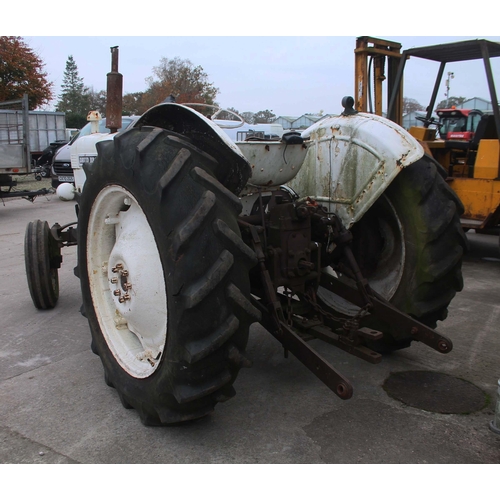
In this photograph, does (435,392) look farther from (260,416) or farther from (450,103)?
(450,103)

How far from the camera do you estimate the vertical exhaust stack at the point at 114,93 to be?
14.4 ft

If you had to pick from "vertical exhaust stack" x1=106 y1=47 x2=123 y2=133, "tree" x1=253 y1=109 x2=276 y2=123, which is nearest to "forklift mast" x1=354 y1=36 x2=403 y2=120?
"vertical exhaust stack" x1=106 y1=47 x2=123 y2=133

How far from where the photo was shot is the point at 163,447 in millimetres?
2686

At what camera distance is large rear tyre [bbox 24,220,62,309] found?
191 inches

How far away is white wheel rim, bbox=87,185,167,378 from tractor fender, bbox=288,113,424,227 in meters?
1.33

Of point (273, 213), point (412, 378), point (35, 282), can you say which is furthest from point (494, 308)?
point (35, 282)

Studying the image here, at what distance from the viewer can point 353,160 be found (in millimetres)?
3391

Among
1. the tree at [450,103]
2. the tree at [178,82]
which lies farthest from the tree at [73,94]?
the tree at [450,103]

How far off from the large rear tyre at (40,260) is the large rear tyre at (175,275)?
6.89 ft

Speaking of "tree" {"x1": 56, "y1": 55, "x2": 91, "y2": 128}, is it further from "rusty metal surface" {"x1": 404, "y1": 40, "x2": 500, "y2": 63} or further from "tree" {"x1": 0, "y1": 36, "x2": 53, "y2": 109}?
"rusty metal surface" {"x1": 404, "y1": 40, "x2": 500, "y2": 63}

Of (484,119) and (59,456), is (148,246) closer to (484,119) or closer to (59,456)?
(59,456)

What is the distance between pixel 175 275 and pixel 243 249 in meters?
0.33

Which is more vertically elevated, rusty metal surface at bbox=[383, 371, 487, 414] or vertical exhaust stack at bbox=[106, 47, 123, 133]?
vertical exhaust stack at bbox=[106, 47, 123, 133]

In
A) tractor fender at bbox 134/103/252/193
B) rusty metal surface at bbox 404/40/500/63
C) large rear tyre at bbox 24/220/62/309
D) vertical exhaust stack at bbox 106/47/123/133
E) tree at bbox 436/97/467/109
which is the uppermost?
rusty metal surface at bbox 404/40/500/63
